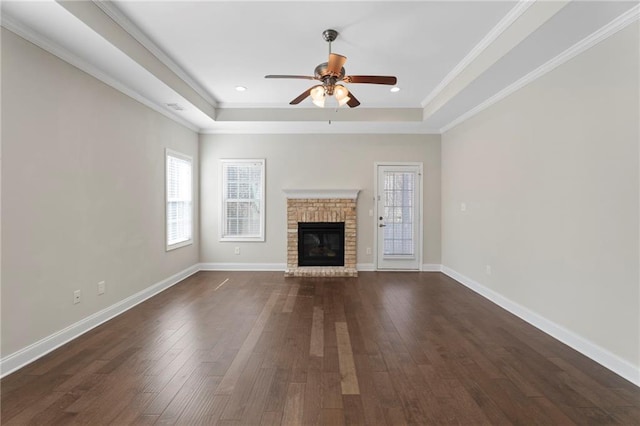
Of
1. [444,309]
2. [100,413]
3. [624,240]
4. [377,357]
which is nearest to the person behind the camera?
[100,413]

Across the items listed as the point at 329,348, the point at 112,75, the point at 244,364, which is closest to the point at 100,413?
the point at 244,364

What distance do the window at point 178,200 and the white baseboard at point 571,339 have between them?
4.79 metres

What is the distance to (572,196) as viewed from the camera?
109 inches

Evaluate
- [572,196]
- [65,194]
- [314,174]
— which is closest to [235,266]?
[314,174]

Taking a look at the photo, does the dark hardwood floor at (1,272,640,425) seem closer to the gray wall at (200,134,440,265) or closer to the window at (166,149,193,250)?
the window at (166,149,193,250)

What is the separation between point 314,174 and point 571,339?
4.31 m

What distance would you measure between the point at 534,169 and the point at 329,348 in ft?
9.47

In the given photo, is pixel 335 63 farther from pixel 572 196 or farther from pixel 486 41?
pixel 572 196

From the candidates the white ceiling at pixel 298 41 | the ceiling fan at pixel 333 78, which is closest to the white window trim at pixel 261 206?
the white ceiling at pixel 298 41

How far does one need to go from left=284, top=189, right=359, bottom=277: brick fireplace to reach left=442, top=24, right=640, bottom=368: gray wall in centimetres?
222

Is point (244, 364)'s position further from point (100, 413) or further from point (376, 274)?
point (376, 274)

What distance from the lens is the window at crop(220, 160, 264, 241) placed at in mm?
5766

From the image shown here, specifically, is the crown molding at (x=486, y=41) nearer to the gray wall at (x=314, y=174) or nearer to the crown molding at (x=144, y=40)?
the gray wall at (x=314, y=174)

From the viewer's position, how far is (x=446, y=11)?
8.55 ft
